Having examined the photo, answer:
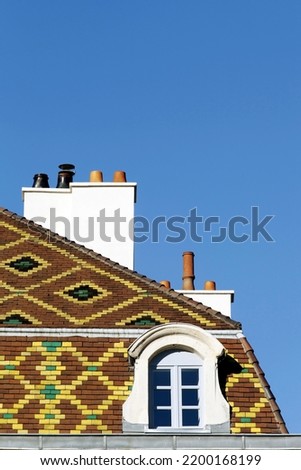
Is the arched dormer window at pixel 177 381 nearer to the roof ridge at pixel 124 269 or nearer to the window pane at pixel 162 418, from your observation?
the window pane at pixel 162 418

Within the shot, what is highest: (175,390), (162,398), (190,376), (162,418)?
(190,376)

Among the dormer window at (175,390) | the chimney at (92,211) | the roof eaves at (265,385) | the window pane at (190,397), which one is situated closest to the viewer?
the roof eaves at (265,385)

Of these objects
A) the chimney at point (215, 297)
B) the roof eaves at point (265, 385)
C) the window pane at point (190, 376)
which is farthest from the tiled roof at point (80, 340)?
the chimney at point (215, 297)

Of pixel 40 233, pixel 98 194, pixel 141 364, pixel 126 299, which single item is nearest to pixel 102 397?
pixel 141 364

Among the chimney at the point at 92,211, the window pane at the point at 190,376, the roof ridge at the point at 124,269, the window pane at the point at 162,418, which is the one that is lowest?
the window pane at the point at 162,418

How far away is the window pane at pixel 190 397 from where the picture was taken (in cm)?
3114

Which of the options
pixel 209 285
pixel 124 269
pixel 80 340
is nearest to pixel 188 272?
pixel 209 285

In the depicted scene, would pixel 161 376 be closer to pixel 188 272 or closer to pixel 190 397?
pixel 190 397

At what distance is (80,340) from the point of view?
3219 centimetres

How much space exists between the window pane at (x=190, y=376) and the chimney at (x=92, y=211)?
7.27 m

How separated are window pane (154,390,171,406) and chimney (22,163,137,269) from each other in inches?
293

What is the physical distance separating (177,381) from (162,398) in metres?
0.37

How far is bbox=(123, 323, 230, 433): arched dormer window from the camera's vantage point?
30812 mm

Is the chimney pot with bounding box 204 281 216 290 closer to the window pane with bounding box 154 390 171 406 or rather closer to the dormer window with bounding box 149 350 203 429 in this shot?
the dormer window with bounding box 149 350 203 429
